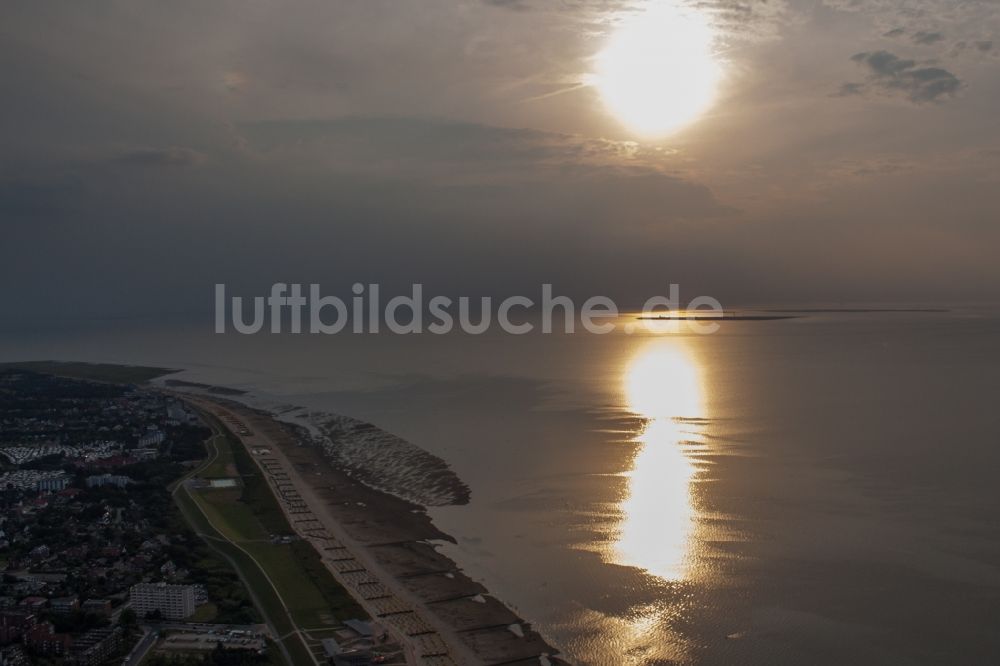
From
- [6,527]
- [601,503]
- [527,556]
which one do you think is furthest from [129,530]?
[601,503]

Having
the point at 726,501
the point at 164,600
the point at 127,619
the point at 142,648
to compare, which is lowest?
the point at 142,648

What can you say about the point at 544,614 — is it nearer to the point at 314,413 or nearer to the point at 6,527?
the point at 6,527

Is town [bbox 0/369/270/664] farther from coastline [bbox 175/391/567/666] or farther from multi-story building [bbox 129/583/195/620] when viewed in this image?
coastline [bbox 175/391/567/666]

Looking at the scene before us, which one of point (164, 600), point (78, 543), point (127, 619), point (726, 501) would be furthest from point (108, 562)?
point (726, 501)

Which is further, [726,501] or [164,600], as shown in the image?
[726,501]

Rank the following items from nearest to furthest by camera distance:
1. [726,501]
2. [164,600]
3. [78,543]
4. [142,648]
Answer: [142,648]
[164,600]
[78,543]
[726,501]

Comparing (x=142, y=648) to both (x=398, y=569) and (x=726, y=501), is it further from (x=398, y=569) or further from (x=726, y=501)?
(x=726, y=501)

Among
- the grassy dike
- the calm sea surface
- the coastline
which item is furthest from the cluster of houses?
the calm sea surface
